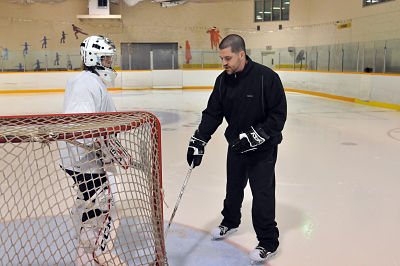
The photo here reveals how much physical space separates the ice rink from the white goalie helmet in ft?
3.47

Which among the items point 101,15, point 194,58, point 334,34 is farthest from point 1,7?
point 334,34

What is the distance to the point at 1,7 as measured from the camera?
1538cm

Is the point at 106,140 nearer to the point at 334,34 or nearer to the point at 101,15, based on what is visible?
the point at 334,34

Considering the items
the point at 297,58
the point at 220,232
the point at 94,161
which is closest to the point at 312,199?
the point at 220,232

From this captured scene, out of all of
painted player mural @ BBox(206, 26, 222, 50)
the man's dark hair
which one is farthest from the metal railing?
the man's dark hair

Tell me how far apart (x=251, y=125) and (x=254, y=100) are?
14cm

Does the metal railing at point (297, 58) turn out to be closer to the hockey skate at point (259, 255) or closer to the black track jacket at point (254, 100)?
the black track jacket at point (254, 100)

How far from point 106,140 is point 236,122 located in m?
0.73

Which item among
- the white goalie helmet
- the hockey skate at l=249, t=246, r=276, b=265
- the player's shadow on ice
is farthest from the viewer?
the player's shadow on ice

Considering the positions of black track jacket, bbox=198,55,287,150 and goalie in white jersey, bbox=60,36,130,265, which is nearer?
goalie in white jersey, bbox=60,36,130,265

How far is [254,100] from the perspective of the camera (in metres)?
2.07

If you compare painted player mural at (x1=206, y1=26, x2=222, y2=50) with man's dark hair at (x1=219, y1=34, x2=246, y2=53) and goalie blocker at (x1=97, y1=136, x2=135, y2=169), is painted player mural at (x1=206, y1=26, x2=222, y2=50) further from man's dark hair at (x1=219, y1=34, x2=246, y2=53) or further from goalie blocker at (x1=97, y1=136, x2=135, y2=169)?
goalie blocker at (x1=97, y1=136, x2=135, y2=169)

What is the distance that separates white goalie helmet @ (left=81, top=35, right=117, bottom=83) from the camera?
6.48 ft

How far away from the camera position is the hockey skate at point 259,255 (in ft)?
7.00
